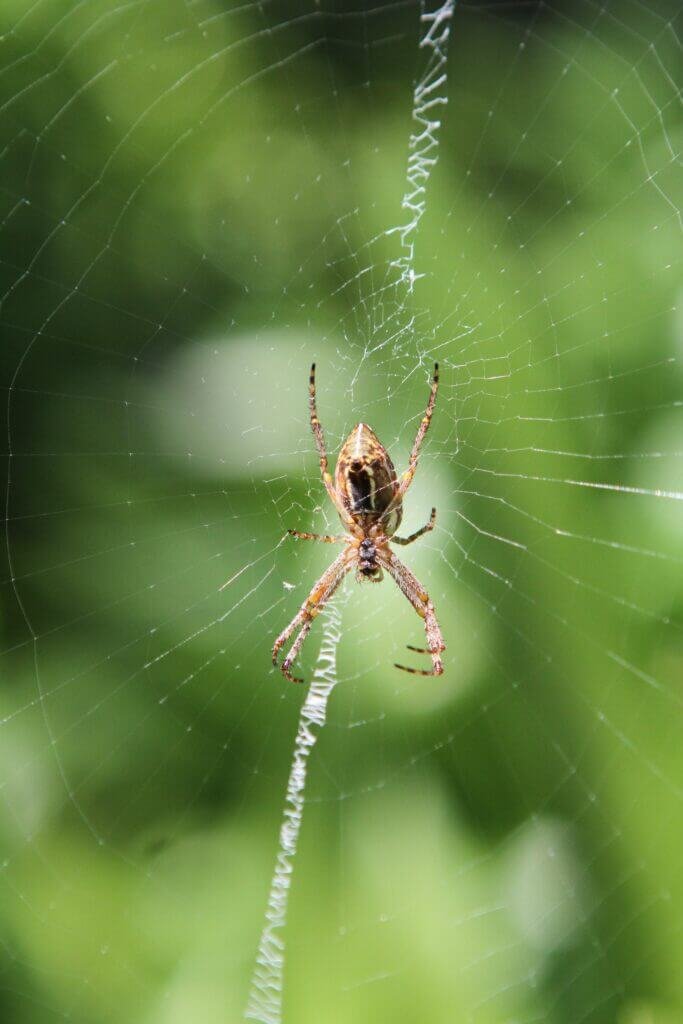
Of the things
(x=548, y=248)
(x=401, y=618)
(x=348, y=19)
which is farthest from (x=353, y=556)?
(x=348, y=19)

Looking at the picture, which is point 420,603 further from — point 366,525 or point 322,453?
point 322,453

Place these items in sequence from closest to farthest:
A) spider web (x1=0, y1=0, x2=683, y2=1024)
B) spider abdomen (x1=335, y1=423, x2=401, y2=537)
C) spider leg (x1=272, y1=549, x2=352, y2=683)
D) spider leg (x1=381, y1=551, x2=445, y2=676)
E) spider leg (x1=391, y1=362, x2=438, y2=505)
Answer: spider web (x1=0, y1=0, x2=683, y2=1024), spider abdomen (x1=335, y1=423, x2=401, y2=537), spider leg (x1=391, y1=362, x2=438, y2=505), spider leg (x1=381, y1=551, x2=445, y2=676), spider leg (x1=272, y1=549, x2=352, y2=683)

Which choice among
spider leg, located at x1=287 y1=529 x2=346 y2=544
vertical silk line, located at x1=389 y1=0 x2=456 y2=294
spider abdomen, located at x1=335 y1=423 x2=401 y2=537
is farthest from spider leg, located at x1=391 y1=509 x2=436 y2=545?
vertical silk line, located at x1=389 y1=0 x2=456 y2=294

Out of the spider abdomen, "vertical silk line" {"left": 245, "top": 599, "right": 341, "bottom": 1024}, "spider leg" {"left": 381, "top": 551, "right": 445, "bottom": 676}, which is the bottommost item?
"vertical silk line" {"left": 245, "top": 599, "right": 341, "bottom": 1024}

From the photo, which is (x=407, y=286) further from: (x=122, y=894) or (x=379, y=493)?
(x=122, y=894)

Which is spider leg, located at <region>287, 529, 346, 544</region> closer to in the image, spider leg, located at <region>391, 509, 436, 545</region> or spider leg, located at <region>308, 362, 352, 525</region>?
spider leg, located at <region>308, 362, 352, 525</region>

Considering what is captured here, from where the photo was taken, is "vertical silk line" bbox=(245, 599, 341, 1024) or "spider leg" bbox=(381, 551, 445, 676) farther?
"spider leg" bbox=(381, 551, 445, 676)

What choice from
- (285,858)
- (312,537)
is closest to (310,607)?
(312,537)

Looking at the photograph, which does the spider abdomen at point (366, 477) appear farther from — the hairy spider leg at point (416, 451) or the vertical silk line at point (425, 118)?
the vertical silk line at point (425, 118)
